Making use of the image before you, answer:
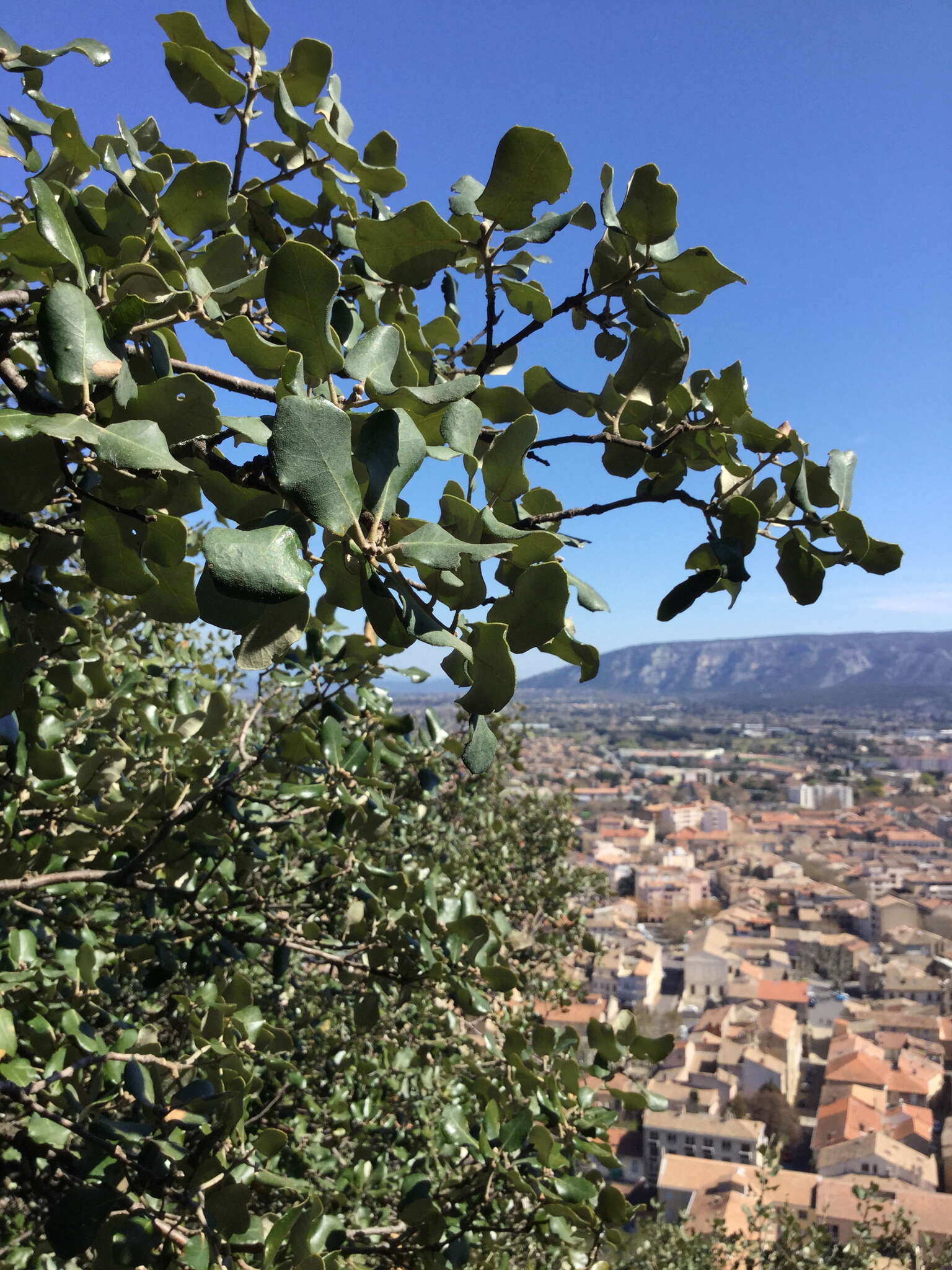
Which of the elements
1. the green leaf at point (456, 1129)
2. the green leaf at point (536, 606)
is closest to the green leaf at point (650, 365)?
the green leaf at point (536, 606)

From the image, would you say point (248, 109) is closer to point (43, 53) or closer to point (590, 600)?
point (43, 53)

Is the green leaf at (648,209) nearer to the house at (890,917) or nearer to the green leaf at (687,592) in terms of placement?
the green leaf at (687,592)

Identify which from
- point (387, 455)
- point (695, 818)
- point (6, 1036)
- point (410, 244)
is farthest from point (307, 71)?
point (695, 818)

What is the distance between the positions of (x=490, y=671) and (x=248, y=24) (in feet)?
3.31

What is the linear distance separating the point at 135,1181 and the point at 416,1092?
2.11 meters

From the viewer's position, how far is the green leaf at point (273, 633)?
61 cm

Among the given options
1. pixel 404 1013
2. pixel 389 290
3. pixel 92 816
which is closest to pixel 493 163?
pixel 389 290

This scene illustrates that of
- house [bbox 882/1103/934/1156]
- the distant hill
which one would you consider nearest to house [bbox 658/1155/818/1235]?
house [bbox 882/1103/934/1156]

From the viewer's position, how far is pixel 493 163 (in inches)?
31.8

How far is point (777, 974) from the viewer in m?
33.2

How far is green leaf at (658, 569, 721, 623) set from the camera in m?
0.88

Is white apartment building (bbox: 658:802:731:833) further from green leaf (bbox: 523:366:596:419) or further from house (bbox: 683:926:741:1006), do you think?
green leaf (bbox: 523:366:596:419)

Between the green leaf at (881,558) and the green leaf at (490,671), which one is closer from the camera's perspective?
the green leaf at (490,671)

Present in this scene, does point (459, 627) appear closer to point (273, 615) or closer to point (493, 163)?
point (273, 615)
